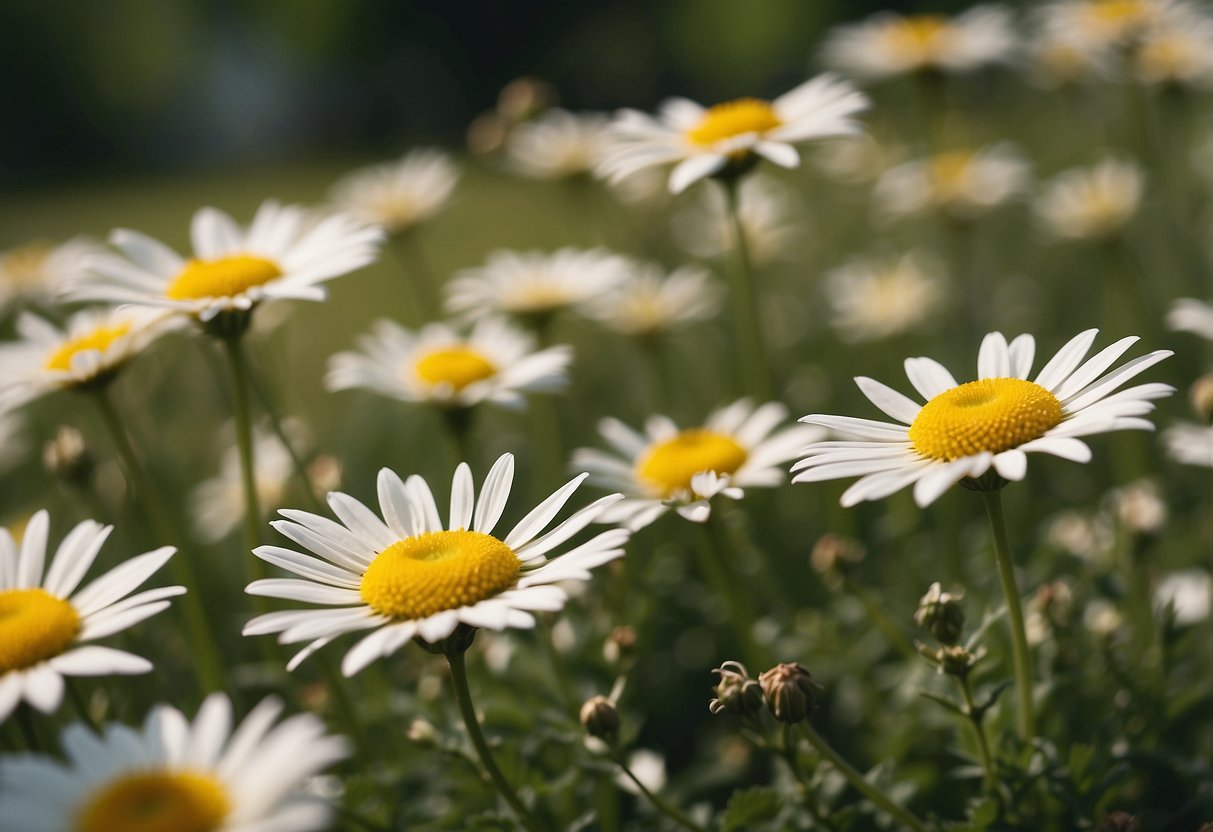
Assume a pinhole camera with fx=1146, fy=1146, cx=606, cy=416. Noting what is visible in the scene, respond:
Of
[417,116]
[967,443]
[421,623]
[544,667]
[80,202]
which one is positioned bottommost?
[544,667]

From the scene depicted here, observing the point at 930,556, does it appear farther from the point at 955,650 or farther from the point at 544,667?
the point at 955,650

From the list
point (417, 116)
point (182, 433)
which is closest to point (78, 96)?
point (417, 116)

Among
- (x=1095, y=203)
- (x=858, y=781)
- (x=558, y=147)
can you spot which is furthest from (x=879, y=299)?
(x=858, y=781)

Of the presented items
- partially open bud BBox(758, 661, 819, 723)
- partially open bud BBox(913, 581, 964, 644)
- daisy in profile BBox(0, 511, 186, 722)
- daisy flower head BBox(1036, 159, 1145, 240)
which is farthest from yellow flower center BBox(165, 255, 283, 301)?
daisy flower head BBox(1036, 159, 1145, 240)

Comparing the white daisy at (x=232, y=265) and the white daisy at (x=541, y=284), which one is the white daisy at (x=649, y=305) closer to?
the white daisy at (x=541, y=284)

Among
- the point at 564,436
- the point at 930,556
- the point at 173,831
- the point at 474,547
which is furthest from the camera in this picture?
the point at 564,436

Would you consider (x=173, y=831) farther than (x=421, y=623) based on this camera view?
No

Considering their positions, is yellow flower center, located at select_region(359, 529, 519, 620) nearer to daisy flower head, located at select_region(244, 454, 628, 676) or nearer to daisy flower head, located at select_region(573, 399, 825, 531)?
daisy flower head, located at select_region(244, 454, 628, 676)
